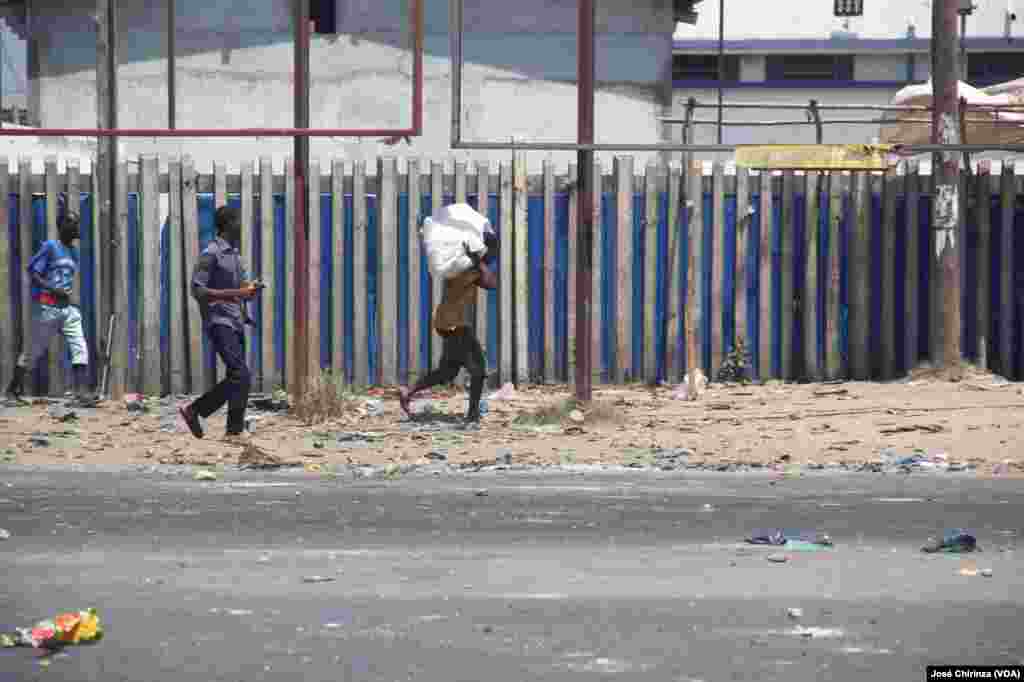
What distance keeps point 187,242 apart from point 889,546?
9429 mm

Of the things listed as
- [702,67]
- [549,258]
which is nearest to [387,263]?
[549,258]

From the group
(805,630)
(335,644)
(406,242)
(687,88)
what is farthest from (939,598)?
(687,88)

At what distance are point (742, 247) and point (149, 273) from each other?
5.32m

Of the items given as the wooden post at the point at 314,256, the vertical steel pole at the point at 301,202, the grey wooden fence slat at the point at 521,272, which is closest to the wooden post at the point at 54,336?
the wooden post at the point at 314,256

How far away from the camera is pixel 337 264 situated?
55.8ft

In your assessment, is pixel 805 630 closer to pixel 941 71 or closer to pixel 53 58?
pixel 941 71

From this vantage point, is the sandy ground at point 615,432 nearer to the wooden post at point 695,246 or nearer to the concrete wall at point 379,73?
the wooden post at point 695,246

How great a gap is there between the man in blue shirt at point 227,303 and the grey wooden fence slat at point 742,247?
547cm

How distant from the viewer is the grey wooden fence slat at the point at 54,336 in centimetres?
1683

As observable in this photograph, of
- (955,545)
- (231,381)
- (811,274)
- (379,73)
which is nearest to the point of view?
(955,545)

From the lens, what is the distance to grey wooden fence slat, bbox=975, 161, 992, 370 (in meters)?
17.4

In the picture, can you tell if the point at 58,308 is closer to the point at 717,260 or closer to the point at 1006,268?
the point at 717,260

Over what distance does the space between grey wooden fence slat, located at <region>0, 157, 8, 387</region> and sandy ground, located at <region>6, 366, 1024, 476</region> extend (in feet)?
2.22

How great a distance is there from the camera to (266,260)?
16.9m
